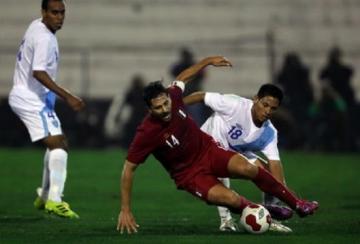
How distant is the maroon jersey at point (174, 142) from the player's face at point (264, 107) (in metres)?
0.73

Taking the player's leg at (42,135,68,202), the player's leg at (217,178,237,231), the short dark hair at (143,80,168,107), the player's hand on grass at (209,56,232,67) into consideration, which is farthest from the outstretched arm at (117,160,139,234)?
the player's leg at (42,135,68,202)

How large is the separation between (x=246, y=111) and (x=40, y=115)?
2692 mm

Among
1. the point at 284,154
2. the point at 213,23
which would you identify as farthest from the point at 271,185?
the point at 213,23

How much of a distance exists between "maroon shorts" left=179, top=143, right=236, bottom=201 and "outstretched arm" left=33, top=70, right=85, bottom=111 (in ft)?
5.88

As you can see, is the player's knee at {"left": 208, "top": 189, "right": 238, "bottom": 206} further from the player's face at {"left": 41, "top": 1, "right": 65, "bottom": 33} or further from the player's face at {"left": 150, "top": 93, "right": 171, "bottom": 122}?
the player's face at {"left": 41, "top": 1, "right": 65, "bottom": 33}

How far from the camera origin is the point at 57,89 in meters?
15.0

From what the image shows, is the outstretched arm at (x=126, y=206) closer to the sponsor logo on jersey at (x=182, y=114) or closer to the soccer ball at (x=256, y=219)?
the sponsor logo on jersey at (x=182, y=114)

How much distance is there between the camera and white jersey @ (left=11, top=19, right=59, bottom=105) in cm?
1542

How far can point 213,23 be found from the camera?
34.9 metres

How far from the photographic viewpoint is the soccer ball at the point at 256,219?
1316 cm

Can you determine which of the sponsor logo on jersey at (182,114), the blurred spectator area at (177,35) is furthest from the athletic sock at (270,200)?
the blurred spectator area at (177,35)

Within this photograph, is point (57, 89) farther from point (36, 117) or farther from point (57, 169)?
point (57, 169)

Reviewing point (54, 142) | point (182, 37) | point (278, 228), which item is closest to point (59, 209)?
point (54, 142)

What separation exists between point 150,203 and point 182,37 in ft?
55.2
